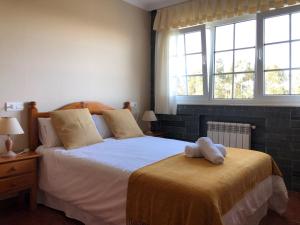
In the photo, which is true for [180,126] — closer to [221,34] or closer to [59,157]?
[221,34]

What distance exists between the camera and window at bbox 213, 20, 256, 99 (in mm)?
3299

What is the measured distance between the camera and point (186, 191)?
1.48 metres

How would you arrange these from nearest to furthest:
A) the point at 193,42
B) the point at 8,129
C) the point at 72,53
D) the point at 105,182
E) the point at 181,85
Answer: the point at 105,182 < the point at 8,129 < the point at 72,53 < the point at 193,42 < the point at 181,85

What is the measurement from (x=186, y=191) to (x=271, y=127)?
2.10m

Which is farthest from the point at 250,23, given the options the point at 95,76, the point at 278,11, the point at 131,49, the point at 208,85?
the point at 95,76

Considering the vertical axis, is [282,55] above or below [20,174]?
above

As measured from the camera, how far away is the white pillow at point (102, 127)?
3141 mm

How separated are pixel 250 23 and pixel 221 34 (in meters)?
0.41

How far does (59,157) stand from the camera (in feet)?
7.66

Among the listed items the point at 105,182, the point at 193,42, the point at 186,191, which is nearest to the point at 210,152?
the point at 186,191

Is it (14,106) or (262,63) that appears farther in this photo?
(262,63)

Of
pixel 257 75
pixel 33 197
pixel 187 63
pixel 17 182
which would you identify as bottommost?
pixel 33 197

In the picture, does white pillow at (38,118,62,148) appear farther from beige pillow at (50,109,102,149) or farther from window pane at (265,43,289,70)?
window pane at (265,43,289,70)

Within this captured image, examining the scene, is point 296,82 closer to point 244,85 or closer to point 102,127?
point 244,85
